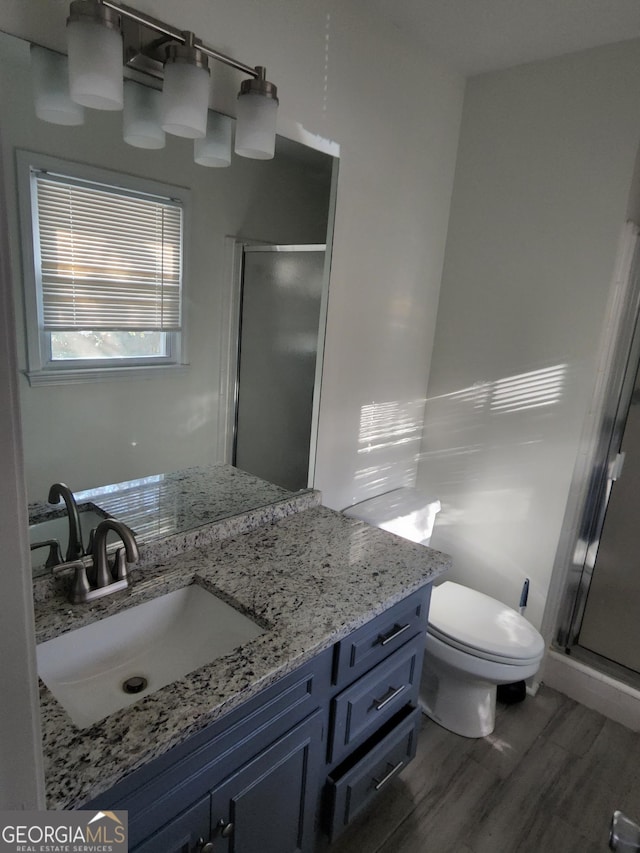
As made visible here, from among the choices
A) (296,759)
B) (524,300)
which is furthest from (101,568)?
(524,300)

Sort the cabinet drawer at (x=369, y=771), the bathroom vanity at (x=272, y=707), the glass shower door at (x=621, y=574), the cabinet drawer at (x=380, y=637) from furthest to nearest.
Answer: the glass shower door at (x=621, y=574) → the cabinet drawer at (x=369, y=771) → the cabinet drawer at (x=380, y=637) → the bathroom vanity at (x=272, y=707)

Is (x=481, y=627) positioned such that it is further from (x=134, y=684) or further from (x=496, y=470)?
(x=134, y=684)

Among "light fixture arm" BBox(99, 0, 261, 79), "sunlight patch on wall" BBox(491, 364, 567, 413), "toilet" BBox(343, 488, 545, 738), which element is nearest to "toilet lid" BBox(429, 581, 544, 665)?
"toilet" BBox(343, 488, 545, 738)

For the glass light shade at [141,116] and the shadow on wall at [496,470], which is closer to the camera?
the glass light shade at [141,116]

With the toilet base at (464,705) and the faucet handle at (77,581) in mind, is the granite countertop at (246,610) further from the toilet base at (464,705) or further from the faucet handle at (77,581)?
the toilet base at (464,705)

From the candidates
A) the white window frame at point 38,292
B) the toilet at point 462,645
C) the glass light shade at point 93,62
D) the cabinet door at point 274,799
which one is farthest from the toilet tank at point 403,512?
the glass light shade at point 93,62

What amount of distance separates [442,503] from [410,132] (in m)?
1.57

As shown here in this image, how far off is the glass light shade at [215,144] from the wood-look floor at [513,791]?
1998 millimetres

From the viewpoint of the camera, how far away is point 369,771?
1.45 metres

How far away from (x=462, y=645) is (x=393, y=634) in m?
0.53

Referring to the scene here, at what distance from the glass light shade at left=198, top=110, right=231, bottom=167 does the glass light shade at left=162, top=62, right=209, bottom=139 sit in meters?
0.09

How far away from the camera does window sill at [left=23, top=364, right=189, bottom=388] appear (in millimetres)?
1175

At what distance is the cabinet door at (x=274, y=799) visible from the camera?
104cm

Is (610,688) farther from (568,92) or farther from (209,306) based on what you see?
(568,92)
